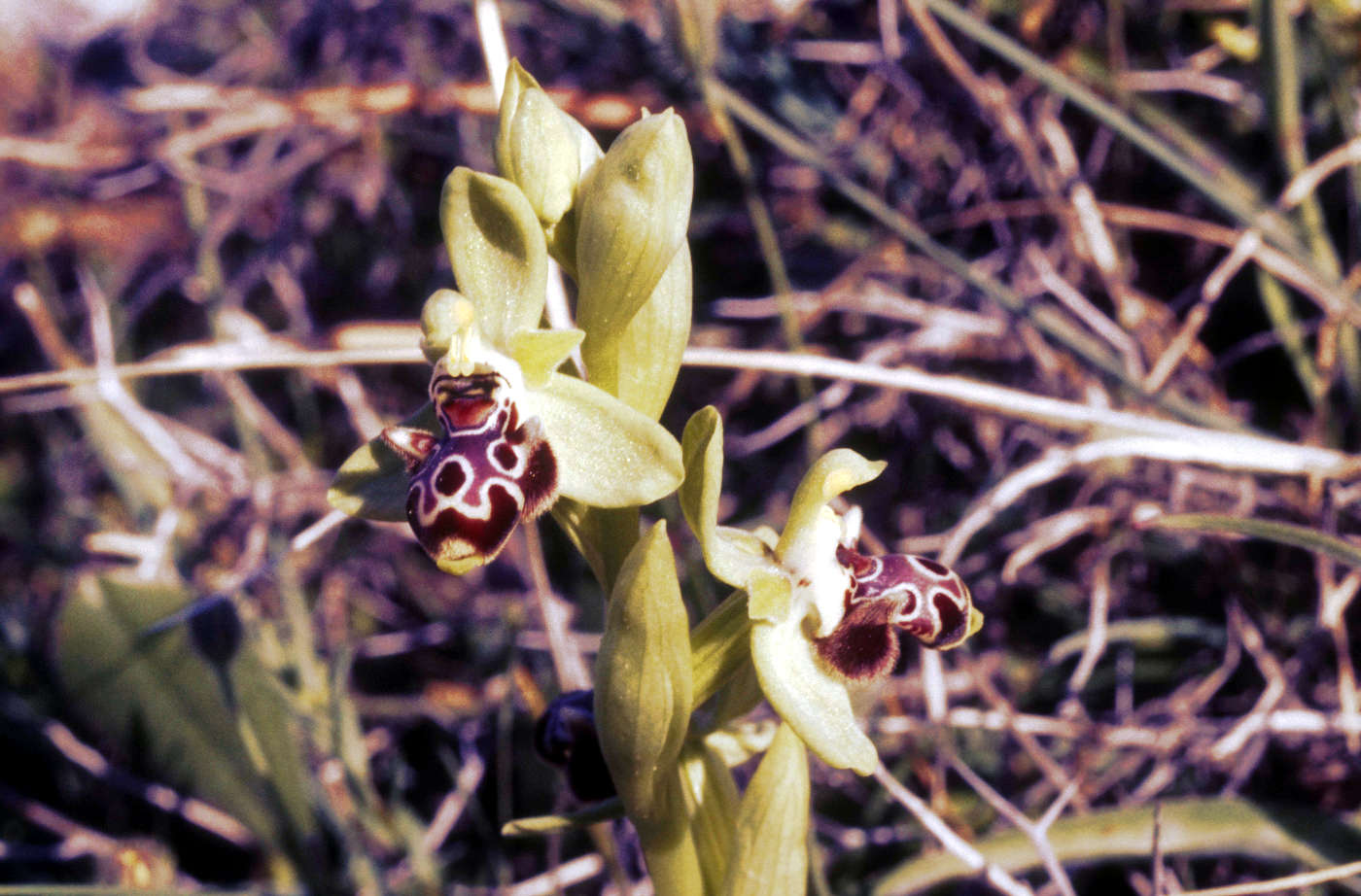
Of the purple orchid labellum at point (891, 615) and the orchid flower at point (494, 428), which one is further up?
the orchid flower at point (494, 428)

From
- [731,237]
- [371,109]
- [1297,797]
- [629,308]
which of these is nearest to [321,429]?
[371,109]

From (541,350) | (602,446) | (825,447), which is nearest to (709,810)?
(602,446)

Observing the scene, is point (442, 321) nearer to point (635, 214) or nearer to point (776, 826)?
point (635, 214)

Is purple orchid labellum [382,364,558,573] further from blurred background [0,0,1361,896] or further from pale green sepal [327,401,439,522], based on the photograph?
blurred background [0,0,1361,896]

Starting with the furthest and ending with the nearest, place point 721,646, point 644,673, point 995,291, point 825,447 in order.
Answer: point 825,447, point 995,291, point 721,646, point 644,673

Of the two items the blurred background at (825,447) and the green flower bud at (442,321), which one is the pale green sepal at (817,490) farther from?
the green flower bud at (442,321)

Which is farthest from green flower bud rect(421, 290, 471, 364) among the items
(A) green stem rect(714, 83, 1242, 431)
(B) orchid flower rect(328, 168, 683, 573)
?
(A) green stem rect(714, 83, 1242, 431)

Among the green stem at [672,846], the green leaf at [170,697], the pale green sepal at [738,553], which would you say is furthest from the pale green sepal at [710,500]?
the green leaf at [170,697]
